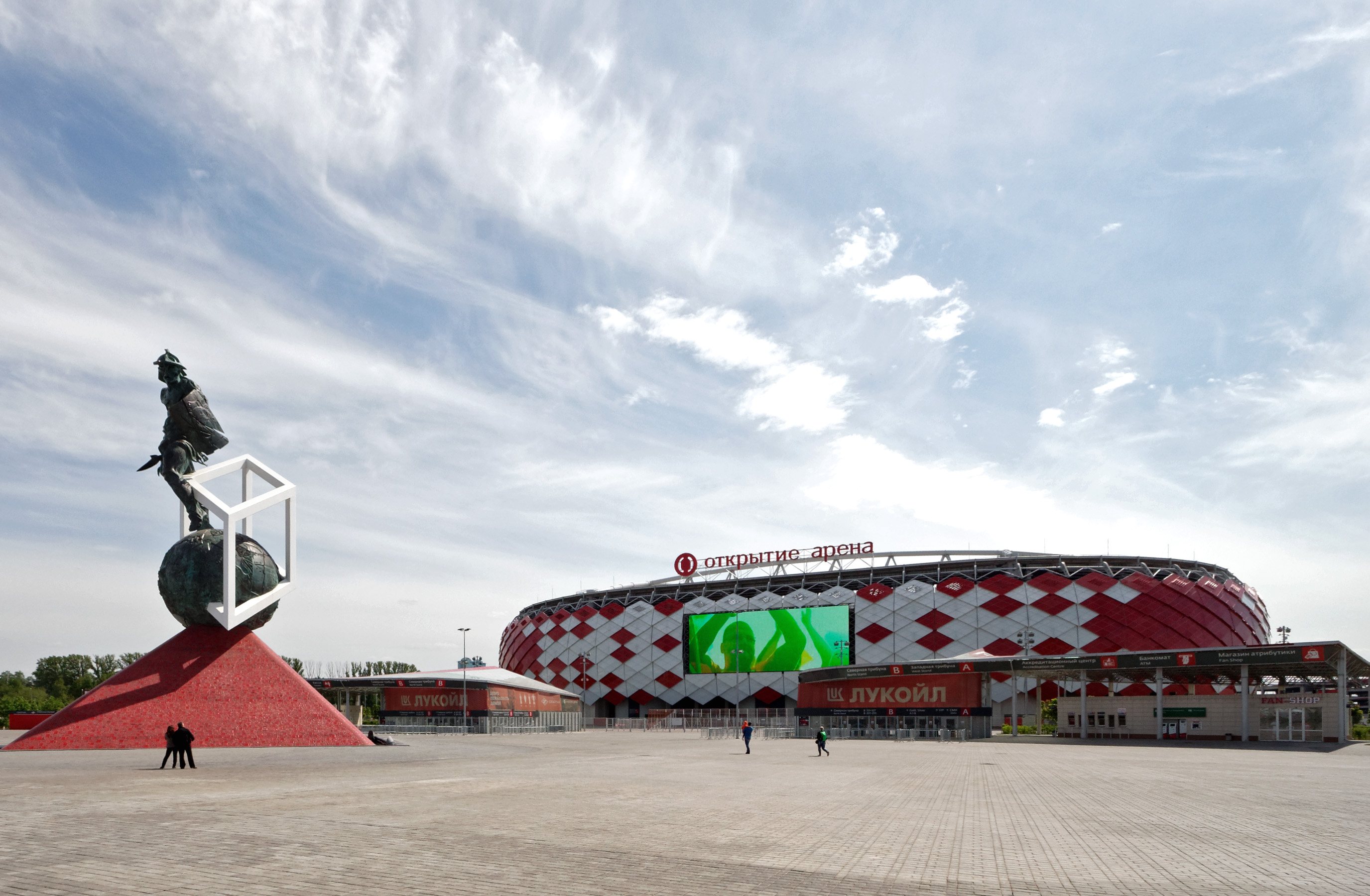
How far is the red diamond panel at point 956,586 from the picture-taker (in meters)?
75.6

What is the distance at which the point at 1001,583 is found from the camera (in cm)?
7475

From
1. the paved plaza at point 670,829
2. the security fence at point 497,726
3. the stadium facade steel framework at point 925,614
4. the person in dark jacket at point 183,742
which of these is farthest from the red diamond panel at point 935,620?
the person in dark jacket at point 183,742

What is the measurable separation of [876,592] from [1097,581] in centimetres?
1648

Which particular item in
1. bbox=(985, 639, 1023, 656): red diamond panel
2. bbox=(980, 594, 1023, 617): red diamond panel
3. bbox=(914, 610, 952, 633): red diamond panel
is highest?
bbox=(980, 594, 1023, 617): red diamond panel

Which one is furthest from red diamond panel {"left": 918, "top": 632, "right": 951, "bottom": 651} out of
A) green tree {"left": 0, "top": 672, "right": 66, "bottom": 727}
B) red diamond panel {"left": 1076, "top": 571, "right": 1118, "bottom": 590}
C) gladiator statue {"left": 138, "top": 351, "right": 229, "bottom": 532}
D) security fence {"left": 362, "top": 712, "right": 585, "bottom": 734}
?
green tree {"left": 0, "top": 672, "right": 66, "bottom": 727}

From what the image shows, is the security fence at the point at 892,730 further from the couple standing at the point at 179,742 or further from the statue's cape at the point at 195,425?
the couple standing at the point at 179,742

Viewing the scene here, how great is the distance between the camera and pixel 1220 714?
43.8m

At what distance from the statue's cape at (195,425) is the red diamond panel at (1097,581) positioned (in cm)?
5992

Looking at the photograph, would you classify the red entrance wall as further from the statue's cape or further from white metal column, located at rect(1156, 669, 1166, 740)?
the statue's cape

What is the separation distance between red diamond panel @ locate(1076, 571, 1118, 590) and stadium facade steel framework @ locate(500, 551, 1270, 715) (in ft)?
0.30

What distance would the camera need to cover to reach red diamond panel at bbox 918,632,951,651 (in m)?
75.2

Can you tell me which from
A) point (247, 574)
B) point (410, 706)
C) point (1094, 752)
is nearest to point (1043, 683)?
point (1094, 752)

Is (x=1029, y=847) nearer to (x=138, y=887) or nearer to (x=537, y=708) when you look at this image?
(x=138, y=887)

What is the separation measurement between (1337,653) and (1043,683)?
3421 cm
